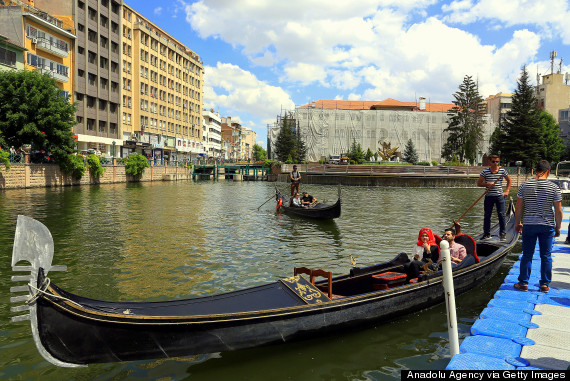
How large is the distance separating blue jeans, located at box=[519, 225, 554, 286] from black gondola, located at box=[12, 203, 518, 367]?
164cm

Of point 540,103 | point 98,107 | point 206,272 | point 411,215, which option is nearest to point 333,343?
point 206,272

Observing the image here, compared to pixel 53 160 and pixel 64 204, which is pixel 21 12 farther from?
pixel 64 204

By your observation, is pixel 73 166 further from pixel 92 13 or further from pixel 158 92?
pixel 158 92

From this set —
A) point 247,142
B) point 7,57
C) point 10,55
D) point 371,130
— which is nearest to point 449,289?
point 7,57

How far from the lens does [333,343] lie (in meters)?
5.62

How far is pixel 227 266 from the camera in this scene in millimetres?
9781

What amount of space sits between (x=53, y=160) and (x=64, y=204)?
1583 cm

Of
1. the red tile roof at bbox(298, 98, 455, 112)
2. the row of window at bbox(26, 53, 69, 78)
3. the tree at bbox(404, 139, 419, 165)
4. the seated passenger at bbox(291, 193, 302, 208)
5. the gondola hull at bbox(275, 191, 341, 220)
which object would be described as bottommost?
the gondola hull at bbox(275, 191, 341, 220)

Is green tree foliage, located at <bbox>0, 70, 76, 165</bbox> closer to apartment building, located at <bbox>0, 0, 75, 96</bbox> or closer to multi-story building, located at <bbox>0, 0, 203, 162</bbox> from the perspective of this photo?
apartment building, located at <bbox>0, 0, 75, 96</bbox>

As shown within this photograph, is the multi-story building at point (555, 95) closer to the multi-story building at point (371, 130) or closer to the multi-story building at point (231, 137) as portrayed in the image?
the multi-story building at point (371, 130)

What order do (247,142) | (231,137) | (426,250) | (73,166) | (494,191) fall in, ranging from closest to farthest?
1. (426,250)
2. (494,191)
3. (73,166)
4. (231,137)
5. (247,142)

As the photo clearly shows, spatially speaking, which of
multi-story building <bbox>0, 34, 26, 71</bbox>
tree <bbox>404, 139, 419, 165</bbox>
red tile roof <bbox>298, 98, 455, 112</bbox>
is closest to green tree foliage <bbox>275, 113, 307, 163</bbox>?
red tile roof <bbox>298, 98, 455, 112</bbox>

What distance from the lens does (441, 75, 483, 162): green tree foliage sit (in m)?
64.1

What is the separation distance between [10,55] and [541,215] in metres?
41.7
